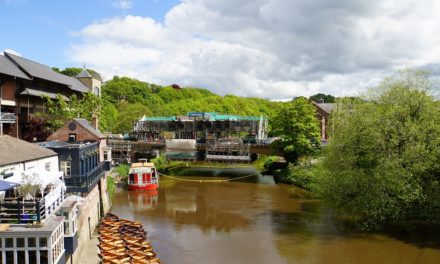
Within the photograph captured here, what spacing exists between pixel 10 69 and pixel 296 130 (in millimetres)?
40372

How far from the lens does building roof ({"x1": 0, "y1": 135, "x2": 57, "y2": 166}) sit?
22078 mm

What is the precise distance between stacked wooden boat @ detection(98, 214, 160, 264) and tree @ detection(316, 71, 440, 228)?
57.3 feet

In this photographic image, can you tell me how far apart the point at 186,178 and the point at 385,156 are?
139ft

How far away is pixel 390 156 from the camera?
113 ft

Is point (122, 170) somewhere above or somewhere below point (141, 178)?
above

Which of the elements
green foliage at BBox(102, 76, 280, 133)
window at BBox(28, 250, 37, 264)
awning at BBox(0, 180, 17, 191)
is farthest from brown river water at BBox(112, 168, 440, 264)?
green foliage at BBox(102, 76, 280, 133)

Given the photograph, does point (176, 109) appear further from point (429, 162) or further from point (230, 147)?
point (429, 162)

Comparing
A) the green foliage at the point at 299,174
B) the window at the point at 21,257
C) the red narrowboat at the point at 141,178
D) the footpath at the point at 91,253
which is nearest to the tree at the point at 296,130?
the green foliage at the point at 299,174

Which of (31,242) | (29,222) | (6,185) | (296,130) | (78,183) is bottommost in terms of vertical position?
(31,242)

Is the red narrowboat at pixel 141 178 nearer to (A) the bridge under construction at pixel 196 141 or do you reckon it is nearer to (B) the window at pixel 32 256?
(A) the bridge under construction at pixel 196 141

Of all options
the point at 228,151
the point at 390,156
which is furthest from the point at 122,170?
the point at 390,156

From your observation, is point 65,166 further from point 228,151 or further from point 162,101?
point 162,101

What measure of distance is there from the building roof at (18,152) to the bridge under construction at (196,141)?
4555cm

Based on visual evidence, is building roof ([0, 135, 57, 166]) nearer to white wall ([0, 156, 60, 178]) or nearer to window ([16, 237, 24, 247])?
white wall ([0, 156, 60, 178])
